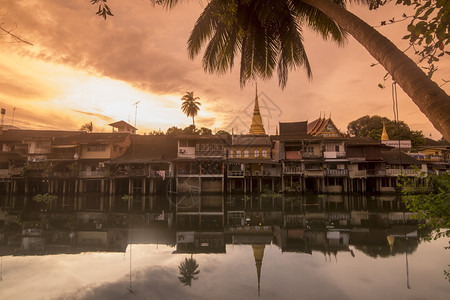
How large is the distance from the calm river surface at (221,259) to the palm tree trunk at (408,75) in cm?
569

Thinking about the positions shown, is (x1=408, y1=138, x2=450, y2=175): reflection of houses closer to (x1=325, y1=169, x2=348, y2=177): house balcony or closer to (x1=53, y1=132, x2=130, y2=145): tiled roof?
(x1=325, y1=169, x2=348, y2=177): house balcony

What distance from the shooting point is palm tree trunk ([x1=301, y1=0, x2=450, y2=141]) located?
2569 mm

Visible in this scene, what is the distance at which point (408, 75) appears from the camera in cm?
299

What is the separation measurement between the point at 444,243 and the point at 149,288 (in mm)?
12935

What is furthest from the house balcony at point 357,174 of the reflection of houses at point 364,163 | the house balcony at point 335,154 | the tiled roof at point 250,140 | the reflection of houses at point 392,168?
the tiled roof at point 250,140

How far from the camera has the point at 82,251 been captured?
34.9 ft

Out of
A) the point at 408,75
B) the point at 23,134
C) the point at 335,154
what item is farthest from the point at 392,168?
the point at 23,134

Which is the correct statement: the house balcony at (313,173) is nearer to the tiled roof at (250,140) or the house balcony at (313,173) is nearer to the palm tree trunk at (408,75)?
the tiled roof at (250,140)

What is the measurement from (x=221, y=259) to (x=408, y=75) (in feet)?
28.1

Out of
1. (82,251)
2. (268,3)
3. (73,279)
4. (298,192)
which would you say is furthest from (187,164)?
(268,3)

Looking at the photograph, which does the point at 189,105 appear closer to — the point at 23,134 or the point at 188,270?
the point at 23,134

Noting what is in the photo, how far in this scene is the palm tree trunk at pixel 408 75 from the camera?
2569mm

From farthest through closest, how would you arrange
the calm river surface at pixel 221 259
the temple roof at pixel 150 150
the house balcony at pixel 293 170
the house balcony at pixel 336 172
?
the temple roof at pixel 150 150
the house balcony at pixel 336 172
the house balcony at pixel 293 170
the calm river surface at pixel 221 259

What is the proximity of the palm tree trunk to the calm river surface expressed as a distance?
18.7 feet
